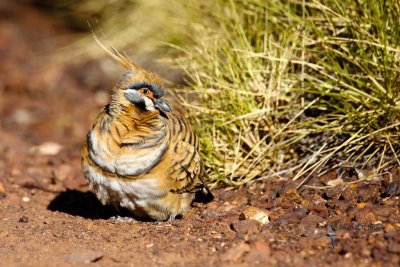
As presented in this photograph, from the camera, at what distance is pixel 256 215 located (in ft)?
15.1

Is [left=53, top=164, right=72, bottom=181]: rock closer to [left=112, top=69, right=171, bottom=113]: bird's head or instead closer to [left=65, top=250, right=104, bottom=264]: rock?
[left=112, top=69, right=171, bottom=113]: bird's head

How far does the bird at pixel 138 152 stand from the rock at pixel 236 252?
0.84 metres

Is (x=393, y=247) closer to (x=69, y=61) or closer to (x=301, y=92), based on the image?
(x=301, y=92)

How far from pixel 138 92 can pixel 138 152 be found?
15.5 inches

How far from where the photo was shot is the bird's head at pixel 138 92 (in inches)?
180

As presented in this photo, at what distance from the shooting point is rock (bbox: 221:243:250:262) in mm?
3855

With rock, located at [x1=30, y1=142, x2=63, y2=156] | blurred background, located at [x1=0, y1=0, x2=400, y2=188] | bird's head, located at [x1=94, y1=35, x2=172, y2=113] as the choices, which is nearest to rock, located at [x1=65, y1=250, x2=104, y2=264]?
bird's head, located at [x1=94, y1=35, x2=172, y2=113]

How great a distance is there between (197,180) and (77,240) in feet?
3.12

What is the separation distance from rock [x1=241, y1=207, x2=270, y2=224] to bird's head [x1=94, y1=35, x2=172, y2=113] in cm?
84

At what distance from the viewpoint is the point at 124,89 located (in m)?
4.60

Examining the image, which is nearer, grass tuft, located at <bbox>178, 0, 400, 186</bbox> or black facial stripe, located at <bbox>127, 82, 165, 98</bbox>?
black facial stripe, located at <bbox>127, 82, 165, 98</bbox>

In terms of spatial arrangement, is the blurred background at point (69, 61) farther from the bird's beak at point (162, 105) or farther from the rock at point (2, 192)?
the bird's beak at point (162, 105)

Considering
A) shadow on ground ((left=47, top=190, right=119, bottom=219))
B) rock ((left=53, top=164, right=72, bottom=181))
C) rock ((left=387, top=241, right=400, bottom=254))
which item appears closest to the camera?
rock ((left=387, top=241, right=400, bottom=254))

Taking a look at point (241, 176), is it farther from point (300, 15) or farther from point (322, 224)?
point (300, 15)
